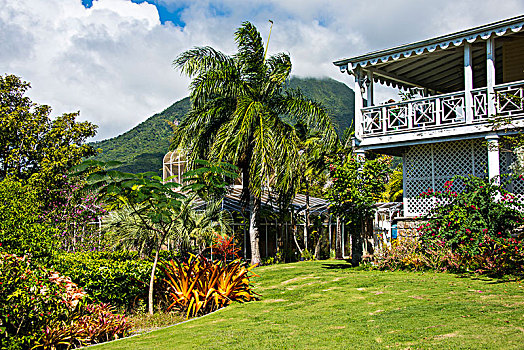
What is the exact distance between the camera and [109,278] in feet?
31.6

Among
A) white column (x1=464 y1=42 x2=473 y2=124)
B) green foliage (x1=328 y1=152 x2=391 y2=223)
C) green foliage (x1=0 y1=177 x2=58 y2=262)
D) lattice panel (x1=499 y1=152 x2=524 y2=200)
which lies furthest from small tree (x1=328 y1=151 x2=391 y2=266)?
green foliage (x1=0 y1=177 x2=58 y2=262)

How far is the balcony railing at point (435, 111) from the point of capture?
1341 cm

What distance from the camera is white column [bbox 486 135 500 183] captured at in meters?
13.1

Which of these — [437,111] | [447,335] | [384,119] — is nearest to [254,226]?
[384,119]

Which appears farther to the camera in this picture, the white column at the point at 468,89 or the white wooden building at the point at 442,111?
the white column at the point at 468,89

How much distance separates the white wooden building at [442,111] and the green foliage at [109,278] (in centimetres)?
810

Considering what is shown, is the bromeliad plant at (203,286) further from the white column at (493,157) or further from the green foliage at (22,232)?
the white column at (493,157)

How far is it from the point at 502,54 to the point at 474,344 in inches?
505

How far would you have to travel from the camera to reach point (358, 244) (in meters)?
14.7

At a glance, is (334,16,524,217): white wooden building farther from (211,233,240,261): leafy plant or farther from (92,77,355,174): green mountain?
(92,77,355,174): green mountain

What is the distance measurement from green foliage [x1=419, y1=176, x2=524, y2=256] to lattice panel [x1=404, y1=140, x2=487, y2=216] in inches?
60.6

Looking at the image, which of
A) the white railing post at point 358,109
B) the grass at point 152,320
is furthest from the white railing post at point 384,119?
the grass at point 152,320

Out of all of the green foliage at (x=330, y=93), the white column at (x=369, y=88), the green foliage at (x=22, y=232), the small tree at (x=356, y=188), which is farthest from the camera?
the green foliage at (x=330, y=93)

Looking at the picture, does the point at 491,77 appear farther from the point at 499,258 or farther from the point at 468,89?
the point at 499,258
